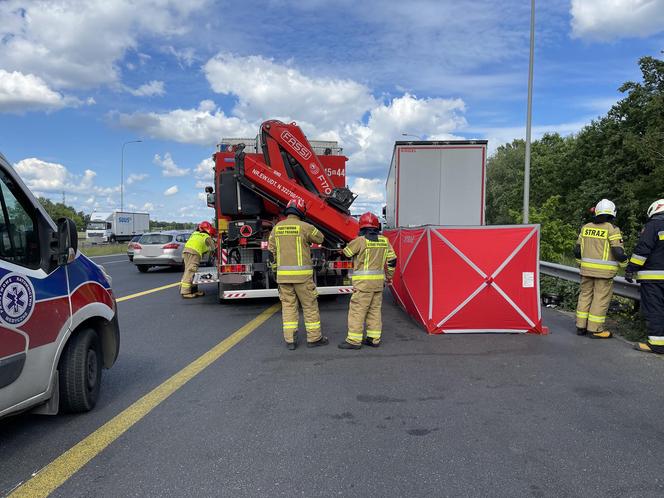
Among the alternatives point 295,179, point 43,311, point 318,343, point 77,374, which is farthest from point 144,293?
point 43,311

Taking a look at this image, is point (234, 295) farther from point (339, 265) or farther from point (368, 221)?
point (368, 221)

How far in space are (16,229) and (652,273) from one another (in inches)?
256

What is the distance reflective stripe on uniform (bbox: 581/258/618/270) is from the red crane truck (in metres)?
3.50

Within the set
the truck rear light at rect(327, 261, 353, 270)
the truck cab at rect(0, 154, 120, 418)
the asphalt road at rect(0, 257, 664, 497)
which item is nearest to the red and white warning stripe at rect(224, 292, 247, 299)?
the truck rear light at rect(327, 261, 353, 270)

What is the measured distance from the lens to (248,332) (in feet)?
24.2

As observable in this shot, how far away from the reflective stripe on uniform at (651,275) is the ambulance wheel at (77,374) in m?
6.05

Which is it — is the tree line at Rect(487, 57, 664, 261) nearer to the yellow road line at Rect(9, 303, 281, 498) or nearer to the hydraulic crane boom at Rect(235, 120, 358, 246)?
the hydraulic crane boom at Rect(235, 120, 358, 246)

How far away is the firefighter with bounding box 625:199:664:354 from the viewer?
19.7 feet

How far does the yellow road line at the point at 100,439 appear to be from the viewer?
118 inches

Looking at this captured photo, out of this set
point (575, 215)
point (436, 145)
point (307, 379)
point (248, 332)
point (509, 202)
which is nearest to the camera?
point (307, 379)

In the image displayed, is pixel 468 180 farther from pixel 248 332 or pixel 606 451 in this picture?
pixel 606 451

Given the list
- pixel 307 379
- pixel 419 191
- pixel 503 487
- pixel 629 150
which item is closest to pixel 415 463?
pixel 503 487

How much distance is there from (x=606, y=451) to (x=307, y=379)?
8.65 ft

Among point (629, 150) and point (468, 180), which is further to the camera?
point (629, 150)
